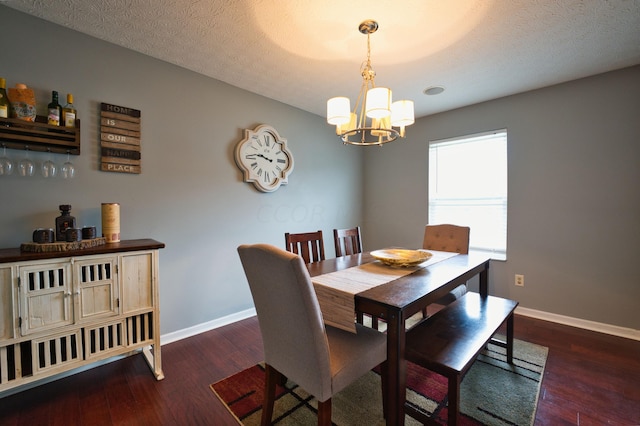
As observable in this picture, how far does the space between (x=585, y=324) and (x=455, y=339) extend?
2.09m

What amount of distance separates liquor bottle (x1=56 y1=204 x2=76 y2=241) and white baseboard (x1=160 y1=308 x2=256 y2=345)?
1125mm

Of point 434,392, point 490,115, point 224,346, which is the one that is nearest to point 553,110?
point 490,115

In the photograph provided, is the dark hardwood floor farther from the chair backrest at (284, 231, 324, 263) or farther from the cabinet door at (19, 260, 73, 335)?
the chair backrest at (284, 231, 324, 263)

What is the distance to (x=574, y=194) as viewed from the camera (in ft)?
8.61

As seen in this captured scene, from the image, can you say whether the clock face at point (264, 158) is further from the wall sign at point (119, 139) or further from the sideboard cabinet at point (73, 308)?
the sideboard cabinet at point (73, 308)

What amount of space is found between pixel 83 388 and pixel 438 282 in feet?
7.49

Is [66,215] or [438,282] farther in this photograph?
[66,215]

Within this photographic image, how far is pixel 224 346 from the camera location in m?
2.28

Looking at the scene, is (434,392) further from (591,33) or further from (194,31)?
(194,31)

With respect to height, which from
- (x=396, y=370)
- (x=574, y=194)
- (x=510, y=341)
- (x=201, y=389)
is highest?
(x=574, y=194)

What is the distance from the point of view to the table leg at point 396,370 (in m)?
1.24

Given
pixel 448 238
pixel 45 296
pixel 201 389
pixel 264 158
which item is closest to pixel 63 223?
pixel 45 296

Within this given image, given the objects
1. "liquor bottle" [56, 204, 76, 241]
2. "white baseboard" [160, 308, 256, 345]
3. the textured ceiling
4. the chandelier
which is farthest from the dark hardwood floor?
the textured ceiling

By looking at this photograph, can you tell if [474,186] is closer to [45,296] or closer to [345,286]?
[345,286]
